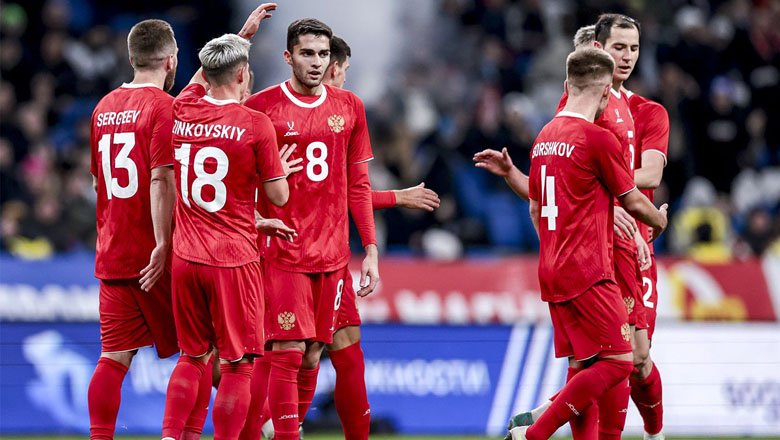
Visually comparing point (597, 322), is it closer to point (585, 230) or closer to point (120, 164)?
point (585, 230)

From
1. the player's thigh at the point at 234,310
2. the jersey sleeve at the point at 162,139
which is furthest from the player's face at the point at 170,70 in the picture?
the player's thigh at the point at 234,310

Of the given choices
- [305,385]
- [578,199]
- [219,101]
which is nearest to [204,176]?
[219,101]

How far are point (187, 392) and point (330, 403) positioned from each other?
4.71 meters

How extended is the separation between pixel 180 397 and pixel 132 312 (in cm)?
76

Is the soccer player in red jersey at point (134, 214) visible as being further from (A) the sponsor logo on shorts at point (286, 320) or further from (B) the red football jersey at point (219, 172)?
(A) the sponsor logo on shorts at point (286, 320)

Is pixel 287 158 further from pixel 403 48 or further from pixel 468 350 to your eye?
pixel 403 48

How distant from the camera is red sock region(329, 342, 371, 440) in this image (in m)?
8.09

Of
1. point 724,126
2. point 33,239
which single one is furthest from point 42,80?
point 724,126

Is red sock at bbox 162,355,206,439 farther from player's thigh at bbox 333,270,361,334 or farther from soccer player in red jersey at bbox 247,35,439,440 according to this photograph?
player's thigh at bbox 333,270,361,334

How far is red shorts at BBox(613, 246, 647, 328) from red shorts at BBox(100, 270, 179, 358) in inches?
112

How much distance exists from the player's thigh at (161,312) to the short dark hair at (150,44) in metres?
1.25

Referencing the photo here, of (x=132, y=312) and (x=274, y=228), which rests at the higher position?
(x=274, y=228)

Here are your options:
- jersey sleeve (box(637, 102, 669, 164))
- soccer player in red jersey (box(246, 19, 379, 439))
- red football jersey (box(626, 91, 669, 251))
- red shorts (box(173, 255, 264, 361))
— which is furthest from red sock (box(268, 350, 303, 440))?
jersey sleeve (box(637, 102, 669, 164))

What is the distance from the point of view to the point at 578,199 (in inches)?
299
